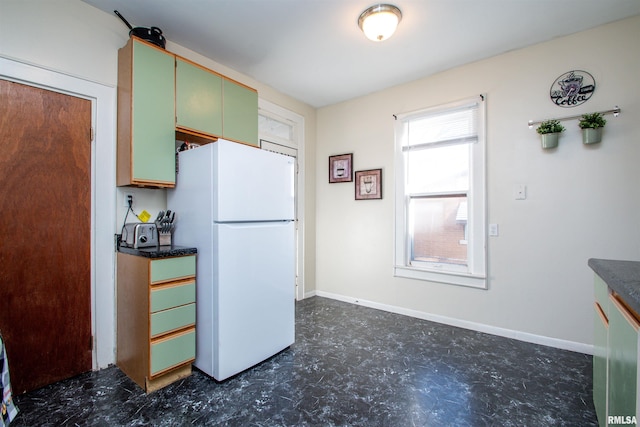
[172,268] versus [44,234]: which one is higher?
[44,234]

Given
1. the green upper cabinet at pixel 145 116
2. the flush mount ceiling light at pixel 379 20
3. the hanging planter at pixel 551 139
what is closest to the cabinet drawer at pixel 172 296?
the green upper cabinet at pixel 145 116

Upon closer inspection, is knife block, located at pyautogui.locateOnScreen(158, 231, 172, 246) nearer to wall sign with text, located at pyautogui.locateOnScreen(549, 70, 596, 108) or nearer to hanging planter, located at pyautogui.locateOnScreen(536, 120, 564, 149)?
hanging planter, located at pyautogui.locateOnScreen(536, 120, 564, 149)

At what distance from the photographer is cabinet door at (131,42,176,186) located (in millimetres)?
2053

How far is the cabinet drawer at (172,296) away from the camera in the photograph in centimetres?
187

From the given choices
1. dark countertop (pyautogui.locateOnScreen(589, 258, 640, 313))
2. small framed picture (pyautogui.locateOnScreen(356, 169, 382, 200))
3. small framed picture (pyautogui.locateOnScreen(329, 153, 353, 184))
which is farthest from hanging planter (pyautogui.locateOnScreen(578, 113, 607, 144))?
small framed picture (pyautogui.locateOnScreen(329, 153, 353, 184))

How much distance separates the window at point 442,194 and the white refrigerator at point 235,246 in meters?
1.58

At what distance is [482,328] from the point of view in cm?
283

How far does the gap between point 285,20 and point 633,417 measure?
288cm

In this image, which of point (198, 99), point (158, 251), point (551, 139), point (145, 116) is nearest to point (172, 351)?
point (158, 251)

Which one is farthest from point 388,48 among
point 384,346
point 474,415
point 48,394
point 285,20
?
point 48,394

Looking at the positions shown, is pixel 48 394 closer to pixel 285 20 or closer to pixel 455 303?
pixel 285 20

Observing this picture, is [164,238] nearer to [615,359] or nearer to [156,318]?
[156,318]

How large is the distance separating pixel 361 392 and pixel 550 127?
102 inches

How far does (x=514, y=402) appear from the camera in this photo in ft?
5.82
